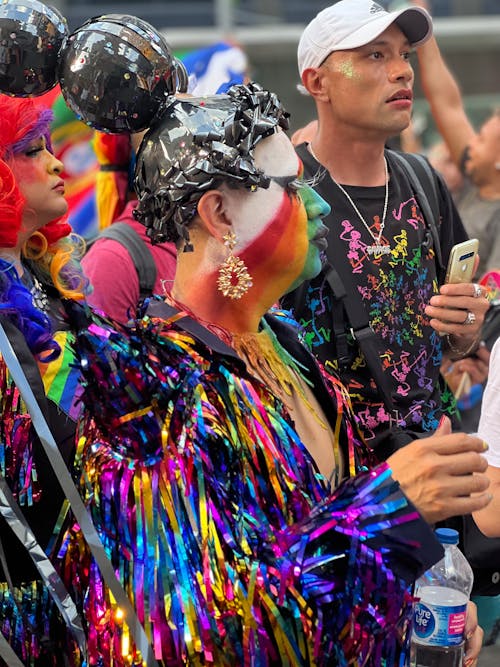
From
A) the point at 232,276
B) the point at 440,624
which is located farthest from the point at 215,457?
the point at 440,624

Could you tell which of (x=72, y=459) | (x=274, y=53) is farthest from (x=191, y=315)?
(x=274, y=53)

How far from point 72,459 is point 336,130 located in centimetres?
153

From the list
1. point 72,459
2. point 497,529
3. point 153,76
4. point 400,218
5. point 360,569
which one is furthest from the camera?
point 400,218

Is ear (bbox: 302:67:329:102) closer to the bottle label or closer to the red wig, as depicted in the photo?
the red wig

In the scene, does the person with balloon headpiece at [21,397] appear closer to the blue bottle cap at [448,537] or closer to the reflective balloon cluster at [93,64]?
the reflective balloon cluster at [93,64]

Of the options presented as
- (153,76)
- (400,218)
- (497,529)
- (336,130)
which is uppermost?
(153,76)

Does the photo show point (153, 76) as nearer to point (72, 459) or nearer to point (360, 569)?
point (72, 459)

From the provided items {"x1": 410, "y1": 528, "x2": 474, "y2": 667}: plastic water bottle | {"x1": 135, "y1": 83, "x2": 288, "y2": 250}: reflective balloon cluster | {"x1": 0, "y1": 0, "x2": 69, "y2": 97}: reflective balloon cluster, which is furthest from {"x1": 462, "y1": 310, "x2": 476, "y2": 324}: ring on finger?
{"x1": 0, "y1": 0, "x2": 69, "y2": 97}: reflective balloon cluster

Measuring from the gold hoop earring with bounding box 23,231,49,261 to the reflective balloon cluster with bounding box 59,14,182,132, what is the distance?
965 mm

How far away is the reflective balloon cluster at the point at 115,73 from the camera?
62.1 inches

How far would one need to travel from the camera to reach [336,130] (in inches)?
116

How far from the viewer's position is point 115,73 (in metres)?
1.58

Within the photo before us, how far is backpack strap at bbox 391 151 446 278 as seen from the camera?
2943mm

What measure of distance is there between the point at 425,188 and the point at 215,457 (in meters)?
1.72
